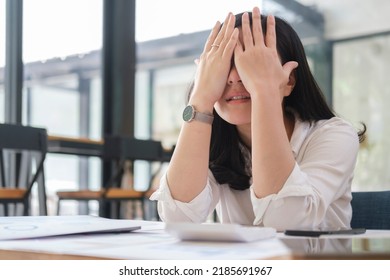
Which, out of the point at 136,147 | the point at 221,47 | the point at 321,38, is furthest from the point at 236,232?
the point at 321,38

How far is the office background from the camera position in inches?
178

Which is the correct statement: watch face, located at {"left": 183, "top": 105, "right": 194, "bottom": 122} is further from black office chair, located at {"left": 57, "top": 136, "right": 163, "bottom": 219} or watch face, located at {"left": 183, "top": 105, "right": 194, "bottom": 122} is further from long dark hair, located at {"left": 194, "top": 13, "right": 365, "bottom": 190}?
black office chair, located at {"left": 57, "top": 136, "right": 163, "bottom": 219}

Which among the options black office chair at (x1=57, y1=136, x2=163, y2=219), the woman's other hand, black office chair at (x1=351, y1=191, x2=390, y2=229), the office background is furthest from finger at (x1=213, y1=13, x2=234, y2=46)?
the office background

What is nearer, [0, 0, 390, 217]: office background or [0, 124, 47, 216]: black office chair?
[0, 124, 47, 216]: black office chair

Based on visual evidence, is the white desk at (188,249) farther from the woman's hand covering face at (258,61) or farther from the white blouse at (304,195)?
the woman's hand covering face at (258,61)

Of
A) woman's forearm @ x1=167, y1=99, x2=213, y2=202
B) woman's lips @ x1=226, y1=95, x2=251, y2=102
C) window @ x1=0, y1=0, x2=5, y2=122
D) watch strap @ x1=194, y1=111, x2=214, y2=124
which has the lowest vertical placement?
woman's forearm @ x1=167, y1=99, x2=213, y2=202

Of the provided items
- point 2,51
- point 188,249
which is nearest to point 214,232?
point 188,249

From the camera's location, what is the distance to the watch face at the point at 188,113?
3.56ft

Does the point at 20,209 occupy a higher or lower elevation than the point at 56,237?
lower

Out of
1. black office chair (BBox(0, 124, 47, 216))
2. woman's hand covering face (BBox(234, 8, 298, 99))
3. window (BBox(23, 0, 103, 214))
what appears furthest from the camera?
window (BBox(23, 0, 103, 214))

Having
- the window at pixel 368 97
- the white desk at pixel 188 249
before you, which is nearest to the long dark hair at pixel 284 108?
the white desk at pixel 188 249

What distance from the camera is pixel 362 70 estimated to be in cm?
502
